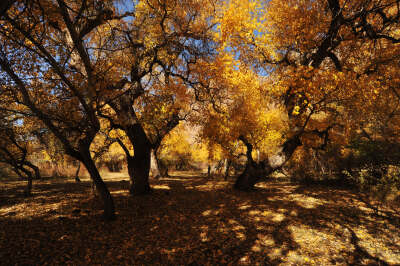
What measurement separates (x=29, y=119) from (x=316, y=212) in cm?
1378

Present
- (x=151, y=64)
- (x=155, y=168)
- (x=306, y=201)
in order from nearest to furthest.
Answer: (x=151, y=64), (x=306, y=201), (x=155, y=168)

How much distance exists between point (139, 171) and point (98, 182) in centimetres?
316

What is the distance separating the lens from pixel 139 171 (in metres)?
10.1

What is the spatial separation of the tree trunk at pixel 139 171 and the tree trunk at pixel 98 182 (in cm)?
270

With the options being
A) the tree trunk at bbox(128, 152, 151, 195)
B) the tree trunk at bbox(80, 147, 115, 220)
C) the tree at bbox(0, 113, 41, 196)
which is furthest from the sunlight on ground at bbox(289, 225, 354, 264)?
the tree at bbox(0, 113, 41, 196)

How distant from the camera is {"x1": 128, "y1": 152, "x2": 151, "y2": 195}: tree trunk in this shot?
1001cm

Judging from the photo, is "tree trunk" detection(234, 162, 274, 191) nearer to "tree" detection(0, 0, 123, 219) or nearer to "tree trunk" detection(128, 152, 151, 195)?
"tree trunk" detection(128, 152, 151, 195)

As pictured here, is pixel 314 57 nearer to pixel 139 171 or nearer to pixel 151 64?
pixel 151 64

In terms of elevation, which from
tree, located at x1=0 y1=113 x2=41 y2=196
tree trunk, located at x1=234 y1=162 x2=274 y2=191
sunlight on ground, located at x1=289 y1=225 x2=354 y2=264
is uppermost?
tree, located at x1=0 y1=113 x2=41 y2=196

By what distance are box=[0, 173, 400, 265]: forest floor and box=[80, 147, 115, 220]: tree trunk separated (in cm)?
42

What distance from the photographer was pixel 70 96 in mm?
6434

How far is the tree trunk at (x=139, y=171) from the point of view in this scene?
10008 millimetres

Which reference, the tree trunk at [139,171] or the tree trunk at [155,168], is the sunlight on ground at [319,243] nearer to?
the tree trunk at [139,171]

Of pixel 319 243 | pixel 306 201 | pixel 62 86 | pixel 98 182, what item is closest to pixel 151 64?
pixel 62 86
